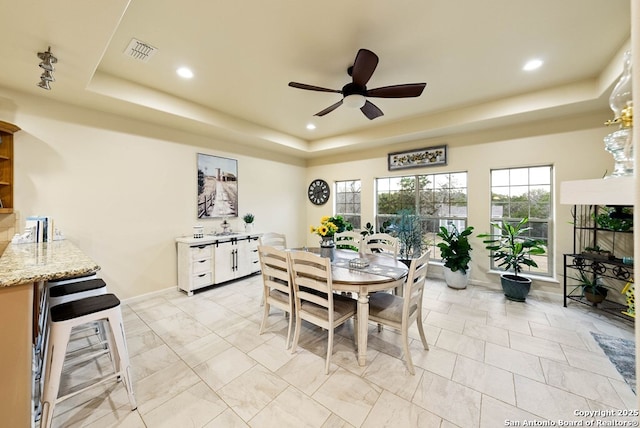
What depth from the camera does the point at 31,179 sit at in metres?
2.79

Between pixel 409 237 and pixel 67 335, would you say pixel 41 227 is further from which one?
pixel 409 237

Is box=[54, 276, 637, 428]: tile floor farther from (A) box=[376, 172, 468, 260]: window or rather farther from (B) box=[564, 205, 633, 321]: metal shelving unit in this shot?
(A) box=[376, 172, 468, 260]: window

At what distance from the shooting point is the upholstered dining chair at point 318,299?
203 centimetres

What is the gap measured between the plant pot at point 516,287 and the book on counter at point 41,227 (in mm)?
5697

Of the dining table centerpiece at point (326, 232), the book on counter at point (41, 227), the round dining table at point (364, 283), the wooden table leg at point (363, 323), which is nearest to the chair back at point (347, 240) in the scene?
the dining table centerpiece at point (326, 232)

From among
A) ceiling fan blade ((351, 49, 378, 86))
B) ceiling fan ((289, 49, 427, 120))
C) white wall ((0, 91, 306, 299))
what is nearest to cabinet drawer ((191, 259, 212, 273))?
white wall ((0, 91, 306, 299))

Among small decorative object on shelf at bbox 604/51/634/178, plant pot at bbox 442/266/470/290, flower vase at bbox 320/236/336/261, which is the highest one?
small decorative object on shelf at bbox 604/51/634/178

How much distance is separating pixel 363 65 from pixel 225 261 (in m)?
3.45

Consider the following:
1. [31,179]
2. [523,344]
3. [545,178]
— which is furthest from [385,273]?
[31,179]

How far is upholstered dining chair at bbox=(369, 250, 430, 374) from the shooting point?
196 cm

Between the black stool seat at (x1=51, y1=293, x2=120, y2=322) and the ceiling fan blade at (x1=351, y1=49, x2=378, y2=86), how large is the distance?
8.47ft

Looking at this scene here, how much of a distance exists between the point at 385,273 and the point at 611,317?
3.02 meters

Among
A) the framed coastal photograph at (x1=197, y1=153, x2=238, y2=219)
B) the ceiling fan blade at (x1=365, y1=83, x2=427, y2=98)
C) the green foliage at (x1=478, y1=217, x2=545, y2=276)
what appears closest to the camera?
the ceiling fan blade at (x1=365, y1=83, x2=427, y2=98)

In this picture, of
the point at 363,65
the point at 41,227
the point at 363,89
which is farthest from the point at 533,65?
the point at 41,227
